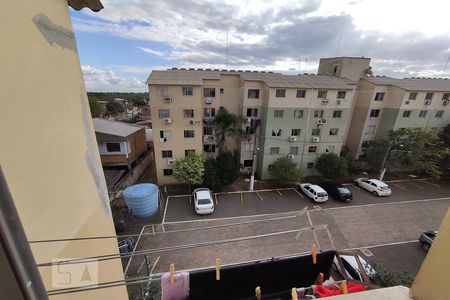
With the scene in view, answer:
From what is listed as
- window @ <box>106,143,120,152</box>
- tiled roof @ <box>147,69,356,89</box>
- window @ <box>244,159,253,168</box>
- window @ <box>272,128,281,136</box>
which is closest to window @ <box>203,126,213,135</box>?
tiled roof @ <box>147,69,356,89</box>

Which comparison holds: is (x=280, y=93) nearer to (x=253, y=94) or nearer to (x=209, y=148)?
(x=253, y=94)

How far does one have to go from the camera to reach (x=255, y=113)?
1669cm

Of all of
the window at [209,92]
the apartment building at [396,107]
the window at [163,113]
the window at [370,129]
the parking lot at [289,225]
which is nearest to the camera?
the parking lot at [289,225]

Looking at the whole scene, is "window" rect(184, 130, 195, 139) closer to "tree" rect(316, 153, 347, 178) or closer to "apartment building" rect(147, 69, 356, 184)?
"apartment building" rect(147, 69, 356, 184)

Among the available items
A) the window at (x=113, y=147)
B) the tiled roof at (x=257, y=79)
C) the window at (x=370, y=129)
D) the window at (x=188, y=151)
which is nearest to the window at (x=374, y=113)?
the window at (x=370, y=129)

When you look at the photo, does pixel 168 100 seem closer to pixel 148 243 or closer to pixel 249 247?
pixel 148 243

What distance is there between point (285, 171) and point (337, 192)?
149 inches

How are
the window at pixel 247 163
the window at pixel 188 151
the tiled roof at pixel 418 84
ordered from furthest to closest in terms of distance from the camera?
1. the window at pixel 247 163
2. the tiled roof at pixel 418 84
3. the window at pixel 188 151

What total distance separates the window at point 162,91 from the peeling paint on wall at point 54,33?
12.1 metres

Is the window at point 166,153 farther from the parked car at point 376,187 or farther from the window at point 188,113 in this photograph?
the parked car at point 376,187

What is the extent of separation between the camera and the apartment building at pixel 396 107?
55.4 feet

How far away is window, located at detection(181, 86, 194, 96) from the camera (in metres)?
14.0

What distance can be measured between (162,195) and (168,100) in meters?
6.73

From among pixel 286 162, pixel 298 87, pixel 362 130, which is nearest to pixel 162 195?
pixel 286 162
